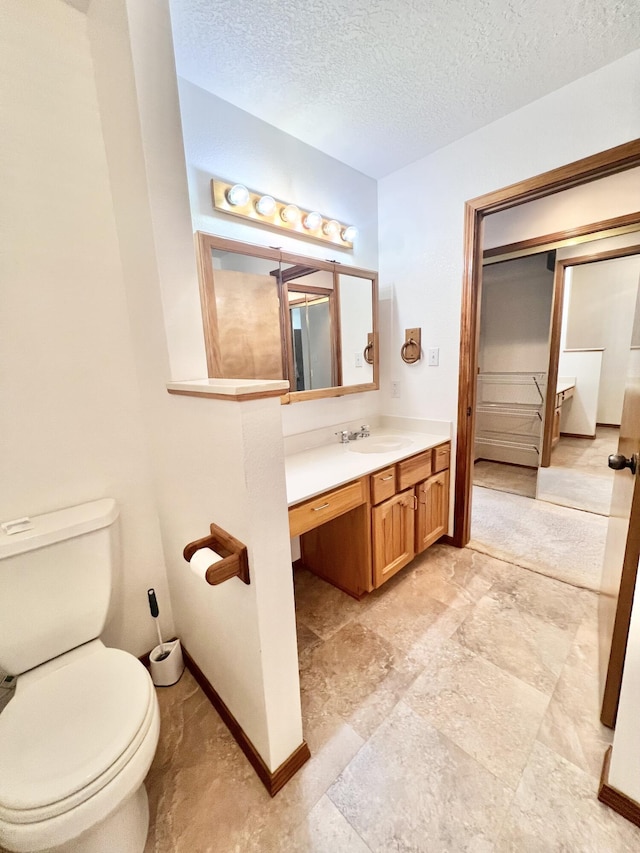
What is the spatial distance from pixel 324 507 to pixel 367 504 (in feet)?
1.03

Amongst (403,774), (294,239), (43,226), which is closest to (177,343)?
(43,226)

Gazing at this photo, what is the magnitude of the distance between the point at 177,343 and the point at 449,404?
5.77 ft

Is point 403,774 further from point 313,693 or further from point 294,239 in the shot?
point 294,239

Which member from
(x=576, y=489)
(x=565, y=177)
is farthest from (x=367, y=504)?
(x=576, y=489)

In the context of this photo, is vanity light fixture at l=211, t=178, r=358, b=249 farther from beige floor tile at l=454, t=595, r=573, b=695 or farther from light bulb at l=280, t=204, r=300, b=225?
beige floor tile at l=454, t=595, r=573, b=695

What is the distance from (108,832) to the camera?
857 millimetres

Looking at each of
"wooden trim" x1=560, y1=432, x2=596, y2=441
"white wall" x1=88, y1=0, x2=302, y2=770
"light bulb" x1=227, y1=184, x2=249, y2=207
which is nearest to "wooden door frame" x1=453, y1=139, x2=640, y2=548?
"light bulb" x1=227, y1=184, x2=249, y2=207

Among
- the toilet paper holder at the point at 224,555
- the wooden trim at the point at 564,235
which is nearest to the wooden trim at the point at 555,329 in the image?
the wooden trim at the point at 564,235

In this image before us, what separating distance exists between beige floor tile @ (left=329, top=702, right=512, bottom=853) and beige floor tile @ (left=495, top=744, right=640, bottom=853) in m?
0.04

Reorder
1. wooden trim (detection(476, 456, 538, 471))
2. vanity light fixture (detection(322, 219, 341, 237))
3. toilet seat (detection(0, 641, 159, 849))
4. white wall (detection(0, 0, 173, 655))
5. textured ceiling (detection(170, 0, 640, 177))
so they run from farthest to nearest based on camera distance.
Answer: wooden trim (detection(476, 456, 538, 471)), vanity light fixture (detection(322, 219, 341, 237)), textured ceiling (detection(170, 0, 640, 177)), white wall (detection(0, 0, 173, 655)), toilet seat (detection(0, 641, 159, 849))

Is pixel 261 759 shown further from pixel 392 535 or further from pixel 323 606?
pixel 392 535

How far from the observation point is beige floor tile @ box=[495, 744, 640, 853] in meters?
0.92

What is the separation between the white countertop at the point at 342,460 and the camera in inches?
57.7

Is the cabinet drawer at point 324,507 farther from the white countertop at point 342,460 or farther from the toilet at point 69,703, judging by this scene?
the toilet at point 69,703
